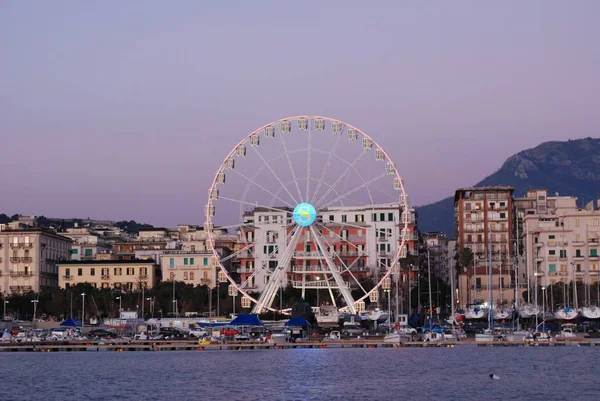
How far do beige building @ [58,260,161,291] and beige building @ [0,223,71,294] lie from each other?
297 centimetres

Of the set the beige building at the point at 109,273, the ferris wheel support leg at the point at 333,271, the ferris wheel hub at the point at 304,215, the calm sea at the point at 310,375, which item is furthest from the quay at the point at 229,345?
the beige building at the point at 109,273

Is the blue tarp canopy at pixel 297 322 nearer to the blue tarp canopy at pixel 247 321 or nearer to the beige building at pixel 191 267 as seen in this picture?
the blue tarp canopy at pixel 247 321

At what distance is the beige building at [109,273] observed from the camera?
16575cm

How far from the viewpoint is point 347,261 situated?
537 ft

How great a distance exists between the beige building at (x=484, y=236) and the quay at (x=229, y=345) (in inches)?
1784

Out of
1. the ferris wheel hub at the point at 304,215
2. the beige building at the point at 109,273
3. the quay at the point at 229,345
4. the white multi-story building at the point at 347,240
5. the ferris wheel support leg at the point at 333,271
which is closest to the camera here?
the quay at the point at 229,345

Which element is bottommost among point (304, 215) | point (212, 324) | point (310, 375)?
point (310, 375)

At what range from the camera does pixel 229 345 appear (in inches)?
4540

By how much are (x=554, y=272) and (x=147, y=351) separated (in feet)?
193

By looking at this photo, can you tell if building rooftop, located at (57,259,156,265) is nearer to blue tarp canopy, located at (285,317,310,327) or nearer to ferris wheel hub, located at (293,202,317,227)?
blue tarp canopy, located at (285,317,310,327)

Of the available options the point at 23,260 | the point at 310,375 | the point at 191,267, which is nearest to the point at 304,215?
the point at 310,375

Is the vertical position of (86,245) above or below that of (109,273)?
above

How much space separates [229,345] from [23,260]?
5971 centimetres

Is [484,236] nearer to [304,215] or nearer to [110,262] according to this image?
[110,262]
